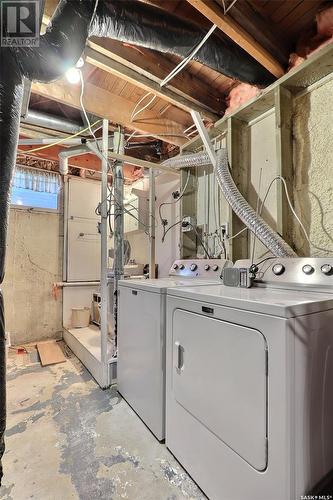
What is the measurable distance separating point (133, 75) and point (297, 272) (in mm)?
1868

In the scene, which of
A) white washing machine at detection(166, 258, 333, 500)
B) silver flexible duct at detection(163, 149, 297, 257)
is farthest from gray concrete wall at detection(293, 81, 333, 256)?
white washing machine at detection(166, 258, 333, 500)

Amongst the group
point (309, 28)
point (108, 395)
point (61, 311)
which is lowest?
point (108, 395)

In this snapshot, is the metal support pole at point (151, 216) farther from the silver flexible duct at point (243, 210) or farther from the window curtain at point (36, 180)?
the window curtain at point (36, 180)

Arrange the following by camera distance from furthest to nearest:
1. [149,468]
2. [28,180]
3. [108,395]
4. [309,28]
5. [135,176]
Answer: [135,176] → [28,180] → [108,395] → [309,28] → [149,468]

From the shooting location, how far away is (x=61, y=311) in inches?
145

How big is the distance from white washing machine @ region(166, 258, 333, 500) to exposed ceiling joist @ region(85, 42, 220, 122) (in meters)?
1.73

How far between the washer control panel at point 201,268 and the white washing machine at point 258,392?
2.45ft

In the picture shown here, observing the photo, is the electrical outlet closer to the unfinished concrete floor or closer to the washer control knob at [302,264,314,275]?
the washer control knob at [302,264,314,275]

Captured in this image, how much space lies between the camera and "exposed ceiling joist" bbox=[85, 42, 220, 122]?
170 centimetres

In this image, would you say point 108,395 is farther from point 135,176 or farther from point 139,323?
point 135,176

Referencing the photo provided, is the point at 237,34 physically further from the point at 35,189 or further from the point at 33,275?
the point at 33,275

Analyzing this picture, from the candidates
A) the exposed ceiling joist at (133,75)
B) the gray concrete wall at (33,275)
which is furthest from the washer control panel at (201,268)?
the gray concrete wall at (33,275)

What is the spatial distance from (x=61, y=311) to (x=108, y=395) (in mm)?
1980

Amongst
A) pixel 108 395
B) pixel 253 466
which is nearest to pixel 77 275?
pixel 108 395
